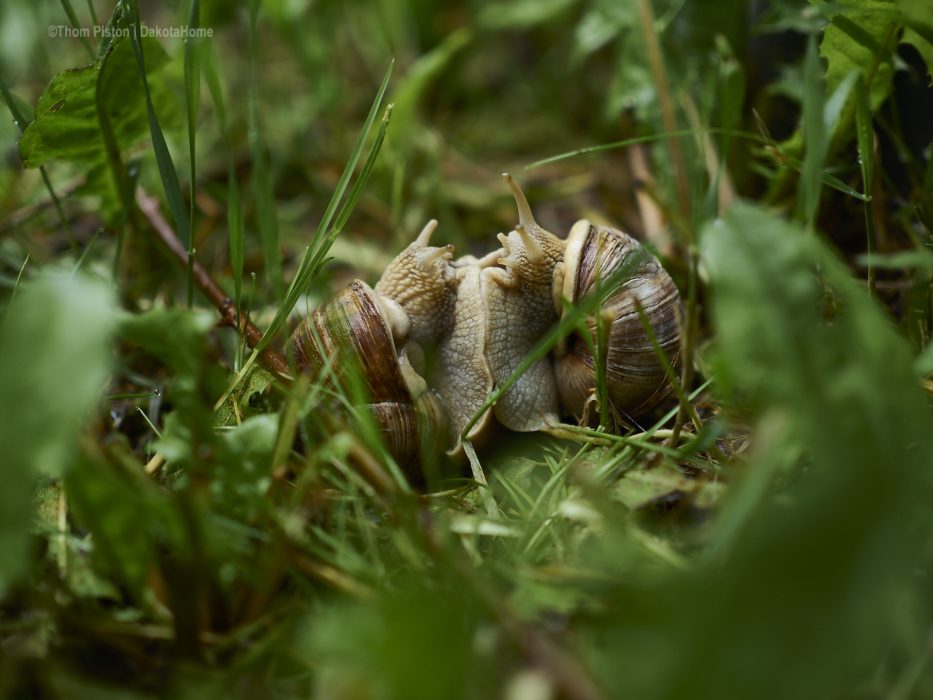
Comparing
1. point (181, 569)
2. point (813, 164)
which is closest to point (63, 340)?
point (181, 569)

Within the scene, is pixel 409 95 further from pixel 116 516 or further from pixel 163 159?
pixel 116 516

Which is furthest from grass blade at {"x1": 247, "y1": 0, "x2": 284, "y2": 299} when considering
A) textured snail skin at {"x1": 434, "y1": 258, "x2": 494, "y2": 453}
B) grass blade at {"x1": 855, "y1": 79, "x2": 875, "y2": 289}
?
grass blade at {"x1": 855, "y1": 79, "x2": 875, "y2": 289}

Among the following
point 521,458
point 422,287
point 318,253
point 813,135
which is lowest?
point 521,458

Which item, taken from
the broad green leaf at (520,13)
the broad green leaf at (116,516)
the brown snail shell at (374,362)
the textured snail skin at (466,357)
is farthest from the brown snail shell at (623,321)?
the broad green leaf at (520,13)

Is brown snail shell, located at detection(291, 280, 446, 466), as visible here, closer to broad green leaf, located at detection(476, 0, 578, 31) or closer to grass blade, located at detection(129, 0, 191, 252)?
grass blade, located at detection(129, 0, 191, 252)

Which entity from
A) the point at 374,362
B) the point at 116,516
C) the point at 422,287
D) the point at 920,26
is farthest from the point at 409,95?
the point at 116,516

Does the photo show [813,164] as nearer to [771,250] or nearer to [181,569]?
[771,250]

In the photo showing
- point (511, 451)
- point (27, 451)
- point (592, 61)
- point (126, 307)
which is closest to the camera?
point (27, 451)
